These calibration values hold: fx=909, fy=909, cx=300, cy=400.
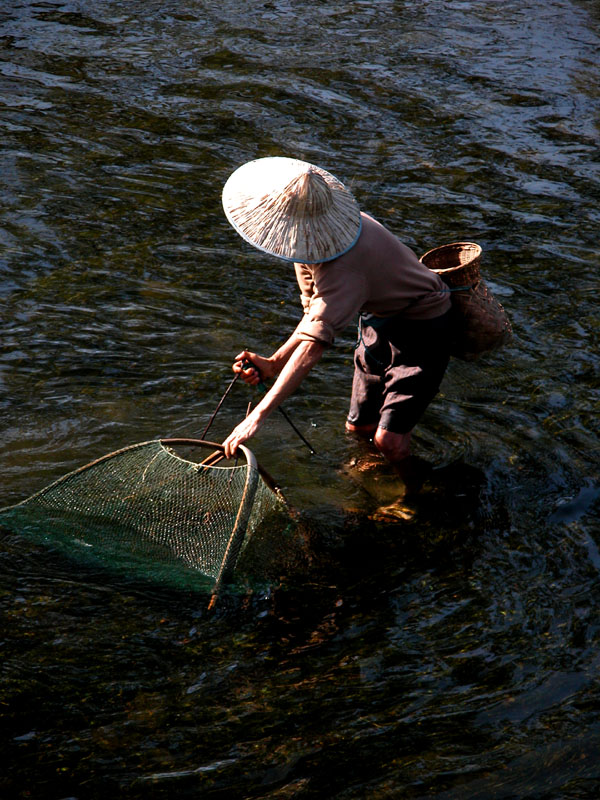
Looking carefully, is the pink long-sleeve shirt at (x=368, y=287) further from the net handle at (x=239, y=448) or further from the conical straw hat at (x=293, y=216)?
the net handle at (x=239, y=448)

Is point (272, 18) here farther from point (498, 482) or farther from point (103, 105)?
point (498, 482)

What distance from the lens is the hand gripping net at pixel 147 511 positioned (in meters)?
4.31

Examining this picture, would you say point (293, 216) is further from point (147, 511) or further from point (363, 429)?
point (363, 429)

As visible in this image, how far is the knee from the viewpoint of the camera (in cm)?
496

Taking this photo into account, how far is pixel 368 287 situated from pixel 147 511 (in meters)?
1.53

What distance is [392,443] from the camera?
4.98 meters

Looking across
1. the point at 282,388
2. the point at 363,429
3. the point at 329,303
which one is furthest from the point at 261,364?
the point at 363,429

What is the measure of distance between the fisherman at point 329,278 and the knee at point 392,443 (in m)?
0.20

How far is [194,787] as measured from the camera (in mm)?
3375

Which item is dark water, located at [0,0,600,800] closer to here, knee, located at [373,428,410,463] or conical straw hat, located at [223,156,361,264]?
knee, located at [373,428,410,463]

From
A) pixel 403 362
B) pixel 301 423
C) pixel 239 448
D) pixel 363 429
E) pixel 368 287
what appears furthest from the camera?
pixel 301 423

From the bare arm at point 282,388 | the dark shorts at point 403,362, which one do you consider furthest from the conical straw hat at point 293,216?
the dark shorts at point 403,362

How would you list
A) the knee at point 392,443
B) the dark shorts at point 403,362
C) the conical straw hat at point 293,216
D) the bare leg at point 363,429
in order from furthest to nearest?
the bare leg at point 363,429 < the knee at point 392,443 < the dark shorts at point 403,362 < the conical straw hat at point 293,216

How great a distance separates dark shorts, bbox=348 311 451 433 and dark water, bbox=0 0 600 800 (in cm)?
70
